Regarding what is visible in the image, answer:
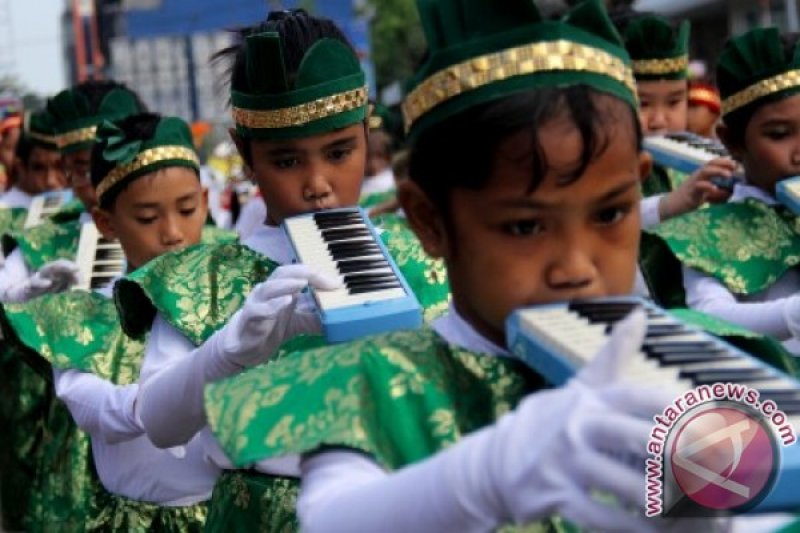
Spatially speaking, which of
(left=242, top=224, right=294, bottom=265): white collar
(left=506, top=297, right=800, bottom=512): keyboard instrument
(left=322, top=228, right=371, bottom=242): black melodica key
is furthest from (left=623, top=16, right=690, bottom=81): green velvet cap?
(left=506, top=297, right=800, bottom=512): keyboard instrument

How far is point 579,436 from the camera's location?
185 centimetres

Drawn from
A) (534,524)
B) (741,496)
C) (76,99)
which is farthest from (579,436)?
(76,99)

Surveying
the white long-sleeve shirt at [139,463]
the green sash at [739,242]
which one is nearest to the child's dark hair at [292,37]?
the white long-sleeve shirt at [139,463]

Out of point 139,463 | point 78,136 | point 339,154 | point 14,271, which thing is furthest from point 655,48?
point 139,463

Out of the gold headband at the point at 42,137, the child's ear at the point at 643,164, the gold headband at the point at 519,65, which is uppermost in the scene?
the gold headband at the point at 519,65

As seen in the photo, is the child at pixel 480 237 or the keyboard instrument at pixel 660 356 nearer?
the keyboard instrument at pixel 660 356

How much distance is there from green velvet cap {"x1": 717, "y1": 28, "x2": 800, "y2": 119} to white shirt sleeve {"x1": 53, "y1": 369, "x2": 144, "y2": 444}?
194cm

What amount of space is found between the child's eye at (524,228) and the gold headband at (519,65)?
0.21 meters

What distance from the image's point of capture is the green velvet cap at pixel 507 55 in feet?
7.70

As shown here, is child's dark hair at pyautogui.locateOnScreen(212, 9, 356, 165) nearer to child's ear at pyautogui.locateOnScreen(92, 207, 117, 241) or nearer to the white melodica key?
the white melodica key

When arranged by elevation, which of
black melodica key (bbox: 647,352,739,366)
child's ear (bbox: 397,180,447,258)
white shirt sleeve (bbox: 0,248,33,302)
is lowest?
white shirt sleeve (bbox: 0,248,33,302)

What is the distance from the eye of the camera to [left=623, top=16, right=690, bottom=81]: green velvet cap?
6445 mm

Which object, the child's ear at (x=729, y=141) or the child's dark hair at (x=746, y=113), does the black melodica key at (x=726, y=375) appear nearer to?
the child's dark hair at (x=746, y=113)

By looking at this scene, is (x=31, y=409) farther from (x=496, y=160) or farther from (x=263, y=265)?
(x=496, y=160)
